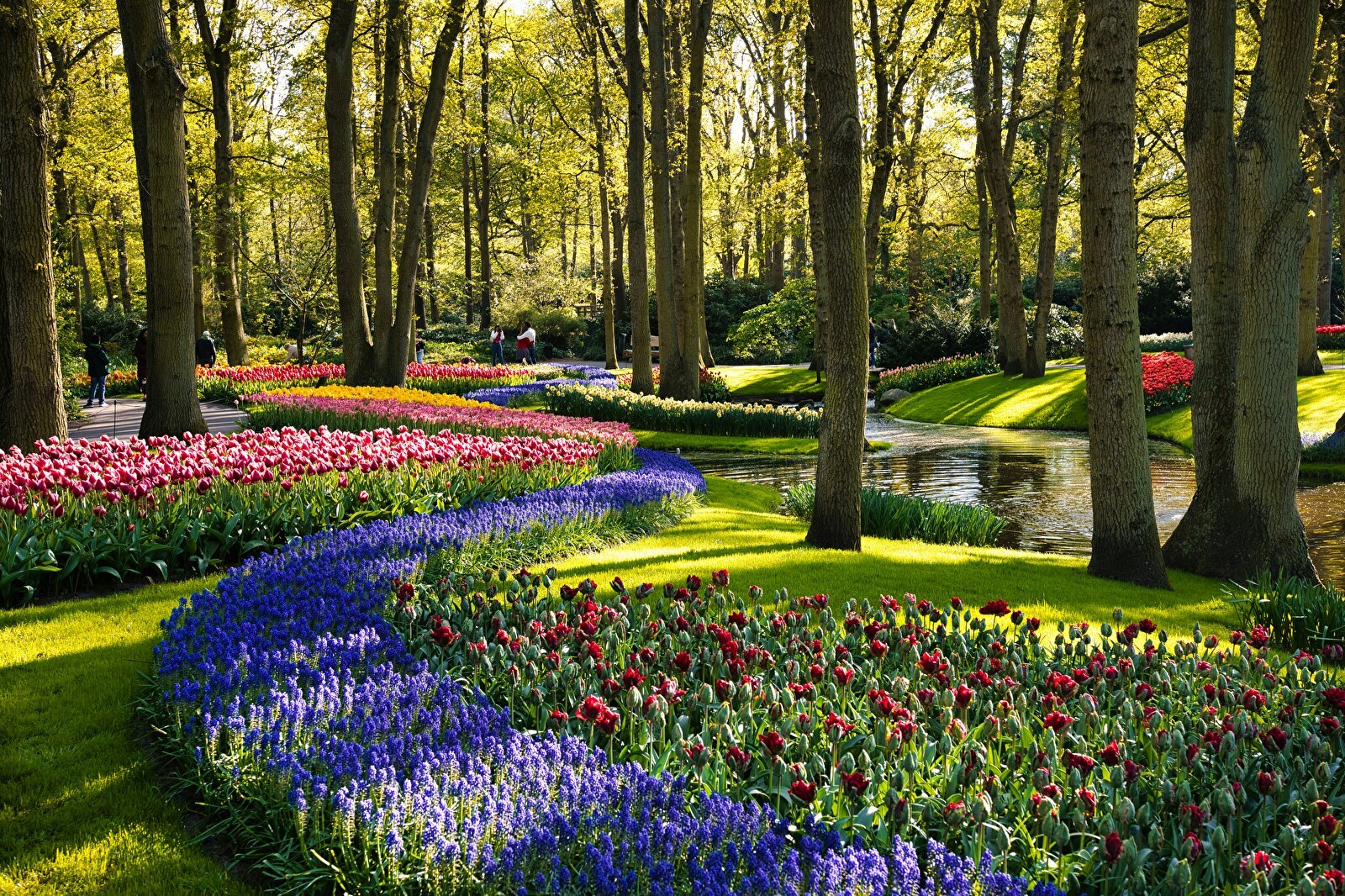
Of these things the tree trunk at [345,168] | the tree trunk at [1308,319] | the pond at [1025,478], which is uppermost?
the tree trunk at [345,168]

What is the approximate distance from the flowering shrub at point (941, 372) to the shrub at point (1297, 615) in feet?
78.5

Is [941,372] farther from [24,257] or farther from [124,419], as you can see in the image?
[24,257]

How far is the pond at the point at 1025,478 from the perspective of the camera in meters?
11.3

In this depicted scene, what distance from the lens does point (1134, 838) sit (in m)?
3.16

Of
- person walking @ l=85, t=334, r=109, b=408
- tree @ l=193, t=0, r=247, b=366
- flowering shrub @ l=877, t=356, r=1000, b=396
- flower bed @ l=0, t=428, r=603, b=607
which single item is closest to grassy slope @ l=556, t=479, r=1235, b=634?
flower bed @ l=0, t=428, r=603, b=607

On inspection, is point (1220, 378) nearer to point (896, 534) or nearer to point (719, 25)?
point (896, 534)

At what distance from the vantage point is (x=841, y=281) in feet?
27.8

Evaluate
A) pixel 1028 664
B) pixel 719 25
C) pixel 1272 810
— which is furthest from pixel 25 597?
pixel 719 25

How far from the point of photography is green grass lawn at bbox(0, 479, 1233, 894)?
11.7 feet

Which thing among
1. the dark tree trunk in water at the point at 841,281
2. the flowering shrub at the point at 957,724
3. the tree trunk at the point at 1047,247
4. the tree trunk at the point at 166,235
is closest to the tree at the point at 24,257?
the tree trunk at the point at 166,235

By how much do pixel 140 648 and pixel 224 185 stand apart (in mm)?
18302

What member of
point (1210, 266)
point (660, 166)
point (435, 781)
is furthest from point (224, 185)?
point (435, 781)

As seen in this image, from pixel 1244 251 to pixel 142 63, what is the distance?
36.7ft

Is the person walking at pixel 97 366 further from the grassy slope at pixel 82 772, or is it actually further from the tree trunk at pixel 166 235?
the grassy slope at pixel 82 772
